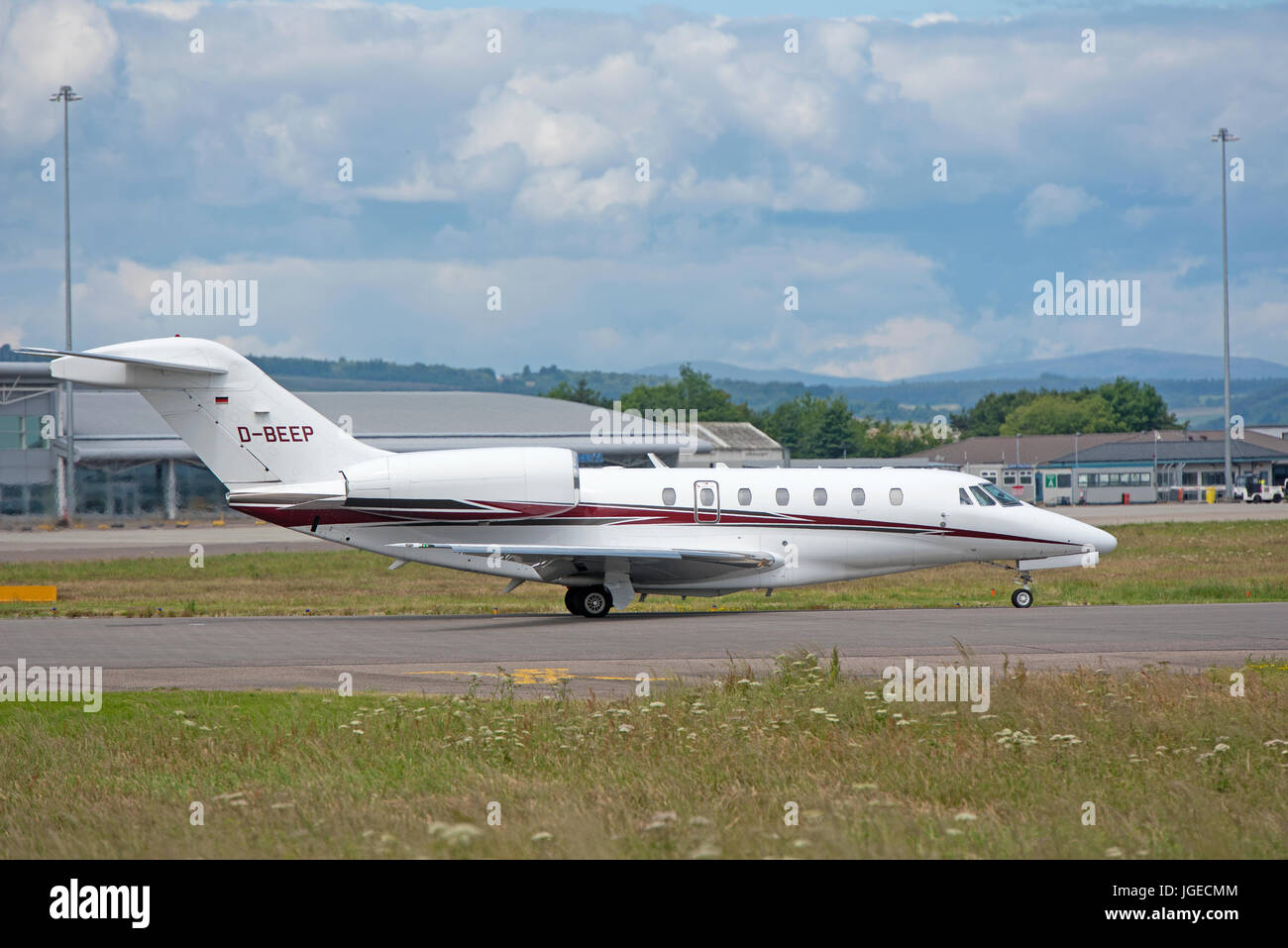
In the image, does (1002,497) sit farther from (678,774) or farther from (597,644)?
(678,774)

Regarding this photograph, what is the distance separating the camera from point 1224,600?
1036 inches

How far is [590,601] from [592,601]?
0.06 metres

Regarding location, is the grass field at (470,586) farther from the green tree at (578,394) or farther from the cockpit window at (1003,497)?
the green tree at (578,394)

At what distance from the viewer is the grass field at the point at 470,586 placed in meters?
27.6

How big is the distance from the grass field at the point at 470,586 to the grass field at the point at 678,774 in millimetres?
13969

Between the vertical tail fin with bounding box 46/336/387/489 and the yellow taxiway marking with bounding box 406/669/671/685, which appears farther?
the vertical tail fin with bounding box 46/336/387/489

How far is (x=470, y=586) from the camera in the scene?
34.6 meters

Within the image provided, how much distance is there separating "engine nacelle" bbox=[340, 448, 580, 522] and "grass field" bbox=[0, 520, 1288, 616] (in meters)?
3.28

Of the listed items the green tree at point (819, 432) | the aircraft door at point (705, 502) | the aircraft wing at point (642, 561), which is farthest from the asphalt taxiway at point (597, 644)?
the green tree at point (819, 432)

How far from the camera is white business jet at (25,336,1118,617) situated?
78.9 ft

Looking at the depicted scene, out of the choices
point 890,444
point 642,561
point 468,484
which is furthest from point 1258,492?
point 468,484

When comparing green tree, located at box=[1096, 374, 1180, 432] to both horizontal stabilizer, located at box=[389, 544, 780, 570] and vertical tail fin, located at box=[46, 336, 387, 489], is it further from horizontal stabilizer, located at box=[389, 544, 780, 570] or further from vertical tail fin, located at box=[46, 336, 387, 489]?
vertical tail fin, located at box=[46, 336, 387, 489]

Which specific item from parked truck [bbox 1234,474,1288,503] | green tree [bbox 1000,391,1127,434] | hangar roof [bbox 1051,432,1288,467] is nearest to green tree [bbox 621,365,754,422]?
green tree [bbox 1000,391,1127,434]
